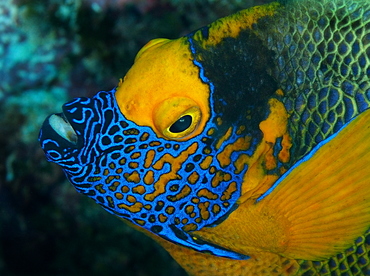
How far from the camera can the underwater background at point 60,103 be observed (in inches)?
161

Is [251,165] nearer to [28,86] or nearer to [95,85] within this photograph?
[95,85]

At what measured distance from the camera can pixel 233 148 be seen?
198cm

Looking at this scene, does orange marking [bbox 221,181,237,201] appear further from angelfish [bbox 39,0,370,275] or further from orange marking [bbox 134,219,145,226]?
orange marking [bbox 134,219,145,226]

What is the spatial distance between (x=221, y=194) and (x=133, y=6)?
264cm

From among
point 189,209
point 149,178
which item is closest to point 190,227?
point 189,209

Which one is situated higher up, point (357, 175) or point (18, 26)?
point (18, 26)

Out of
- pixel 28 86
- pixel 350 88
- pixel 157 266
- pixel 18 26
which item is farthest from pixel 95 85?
pixel 350 88

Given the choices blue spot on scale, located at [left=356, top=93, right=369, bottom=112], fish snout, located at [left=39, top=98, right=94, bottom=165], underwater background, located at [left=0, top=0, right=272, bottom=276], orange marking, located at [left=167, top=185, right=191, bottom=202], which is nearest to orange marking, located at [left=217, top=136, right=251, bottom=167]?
orange marking, located at [left=167, top=185, right=191, bottom=202]

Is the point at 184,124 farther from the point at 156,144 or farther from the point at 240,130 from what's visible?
the point at 240,130

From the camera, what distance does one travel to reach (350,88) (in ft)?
6.42

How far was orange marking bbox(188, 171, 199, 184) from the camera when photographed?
1.99 m

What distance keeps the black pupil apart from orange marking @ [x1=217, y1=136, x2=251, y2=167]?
0.78ft

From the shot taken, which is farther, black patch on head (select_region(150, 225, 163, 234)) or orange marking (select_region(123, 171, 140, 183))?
black patch on head (select_region(150, 225, 163, 234))

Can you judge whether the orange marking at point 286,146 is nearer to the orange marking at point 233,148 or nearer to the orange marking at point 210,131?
the orange marking at point 233,148
